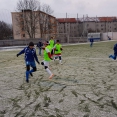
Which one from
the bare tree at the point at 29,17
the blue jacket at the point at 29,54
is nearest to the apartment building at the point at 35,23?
the bare tree at the point at 29,17

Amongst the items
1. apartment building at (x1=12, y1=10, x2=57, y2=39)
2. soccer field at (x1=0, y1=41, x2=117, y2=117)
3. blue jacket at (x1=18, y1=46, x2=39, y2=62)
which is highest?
apartment building at (x1=12, y1=10, x2=57, y2=39)

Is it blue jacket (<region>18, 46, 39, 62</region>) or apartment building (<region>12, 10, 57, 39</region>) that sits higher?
apartment building (<region>12, 10, 57, 39</region>)

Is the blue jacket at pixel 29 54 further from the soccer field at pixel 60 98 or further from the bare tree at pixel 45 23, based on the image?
the bare tree at pixel 45 23

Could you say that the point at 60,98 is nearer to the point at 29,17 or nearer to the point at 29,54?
the point at 29,54

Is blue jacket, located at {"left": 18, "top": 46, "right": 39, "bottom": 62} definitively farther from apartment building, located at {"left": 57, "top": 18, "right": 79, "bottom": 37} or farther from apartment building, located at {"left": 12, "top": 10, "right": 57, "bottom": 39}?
apartment building, located at {"left": 57, "top": 18, "right": 79, "bottom": 37}

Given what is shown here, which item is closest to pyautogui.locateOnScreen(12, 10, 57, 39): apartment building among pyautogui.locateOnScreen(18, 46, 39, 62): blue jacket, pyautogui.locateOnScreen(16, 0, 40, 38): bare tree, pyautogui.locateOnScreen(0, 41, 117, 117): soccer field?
pyautogui.locateOnScreen(16, 0, 40, 38): bare tree

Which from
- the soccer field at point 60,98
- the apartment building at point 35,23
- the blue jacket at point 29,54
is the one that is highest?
the apartment building at point 35,23

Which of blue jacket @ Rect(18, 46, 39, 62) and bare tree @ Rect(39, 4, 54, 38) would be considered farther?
bare tree @ Rect(39, 4, 54, 38)

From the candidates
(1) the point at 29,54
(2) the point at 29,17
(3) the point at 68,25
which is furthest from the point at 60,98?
(3) the point at 68,25

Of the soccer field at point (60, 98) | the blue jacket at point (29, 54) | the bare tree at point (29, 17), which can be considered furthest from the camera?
the bare tree at point (29, 17)

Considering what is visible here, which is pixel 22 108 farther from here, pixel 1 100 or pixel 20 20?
pixel 20 20

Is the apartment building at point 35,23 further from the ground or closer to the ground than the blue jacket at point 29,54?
further from the ground

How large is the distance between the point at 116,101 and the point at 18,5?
47.4 m

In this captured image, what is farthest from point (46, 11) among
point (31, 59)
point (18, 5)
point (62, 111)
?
point (62, 111)
